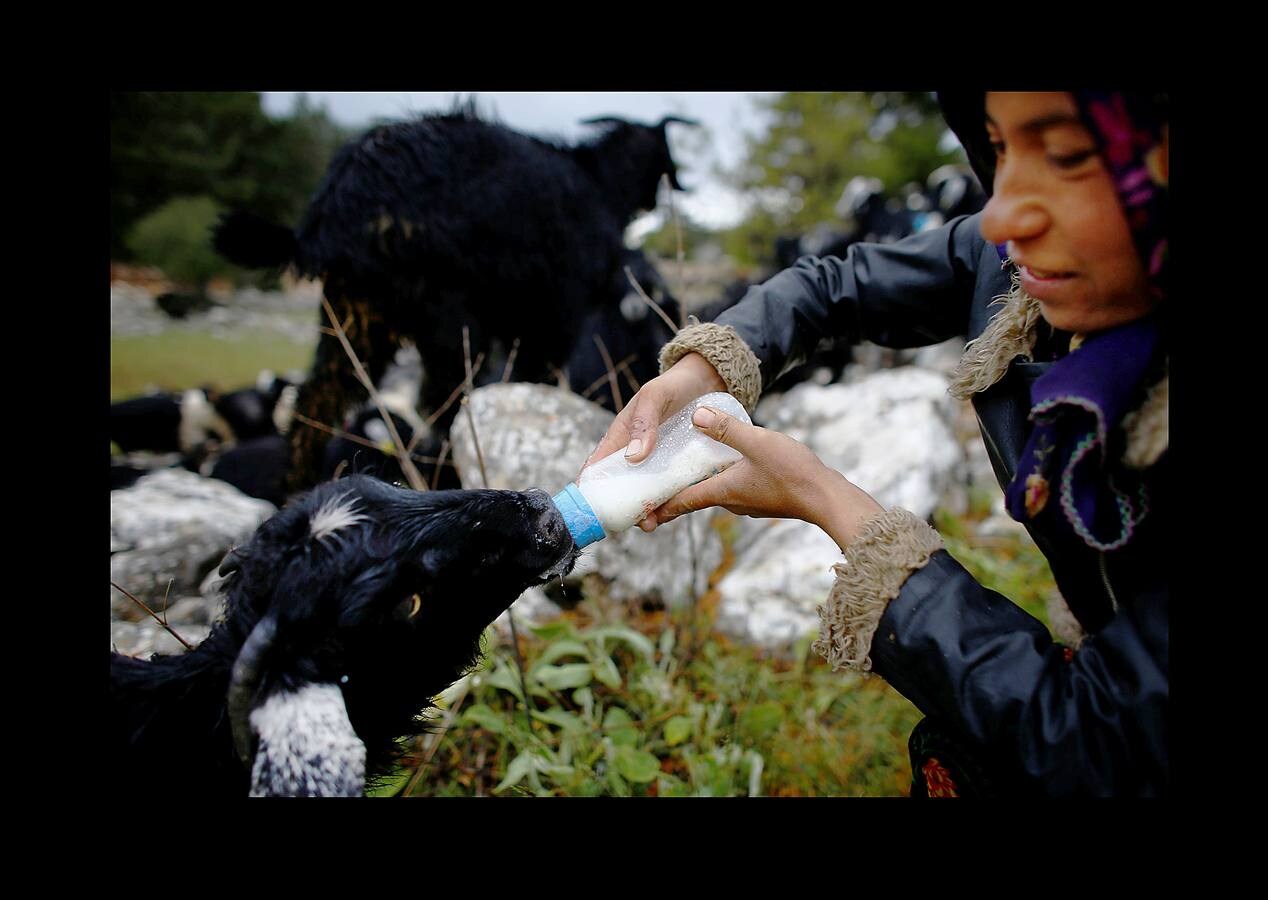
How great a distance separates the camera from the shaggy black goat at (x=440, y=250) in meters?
3.86

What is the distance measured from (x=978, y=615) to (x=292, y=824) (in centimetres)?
158

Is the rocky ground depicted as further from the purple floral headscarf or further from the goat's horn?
the purple floral headscarf

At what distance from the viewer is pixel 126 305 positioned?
710 centimetres

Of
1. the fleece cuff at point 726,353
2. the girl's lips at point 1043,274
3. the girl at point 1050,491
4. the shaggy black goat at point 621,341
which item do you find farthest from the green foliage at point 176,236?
the girl's lips at point 1043,274


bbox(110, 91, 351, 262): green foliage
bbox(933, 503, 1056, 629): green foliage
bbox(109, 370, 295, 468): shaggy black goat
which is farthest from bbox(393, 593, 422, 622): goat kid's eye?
bbox(109, 370, 295, 468): shaggy black goat

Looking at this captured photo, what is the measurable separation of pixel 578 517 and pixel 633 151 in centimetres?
437

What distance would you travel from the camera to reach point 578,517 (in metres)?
1.75

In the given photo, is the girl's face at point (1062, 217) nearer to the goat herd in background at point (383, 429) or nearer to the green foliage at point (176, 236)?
the goat herd in background at point (383, 429)

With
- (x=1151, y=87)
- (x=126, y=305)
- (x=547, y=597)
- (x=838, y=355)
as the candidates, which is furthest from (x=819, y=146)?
(x=1151, y=87)

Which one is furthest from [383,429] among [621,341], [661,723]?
[661,723]

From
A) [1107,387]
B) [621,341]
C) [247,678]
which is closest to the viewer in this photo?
[1107,387]

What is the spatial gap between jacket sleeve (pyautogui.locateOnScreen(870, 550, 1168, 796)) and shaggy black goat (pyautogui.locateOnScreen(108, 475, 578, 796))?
0.85 m

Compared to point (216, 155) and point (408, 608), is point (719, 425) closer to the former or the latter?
point (408, 608)

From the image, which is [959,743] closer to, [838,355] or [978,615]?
[978,615]
